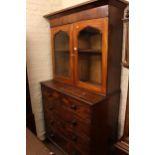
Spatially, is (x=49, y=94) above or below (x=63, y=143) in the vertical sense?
above

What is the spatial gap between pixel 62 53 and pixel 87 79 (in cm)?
54

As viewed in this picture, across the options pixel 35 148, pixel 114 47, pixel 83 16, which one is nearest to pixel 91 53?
pixel 114 47

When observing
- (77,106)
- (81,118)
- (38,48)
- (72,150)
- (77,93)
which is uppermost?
(38,48)

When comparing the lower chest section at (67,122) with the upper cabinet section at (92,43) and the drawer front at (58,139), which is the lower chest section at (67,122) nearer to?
the drawer front at (58,139)

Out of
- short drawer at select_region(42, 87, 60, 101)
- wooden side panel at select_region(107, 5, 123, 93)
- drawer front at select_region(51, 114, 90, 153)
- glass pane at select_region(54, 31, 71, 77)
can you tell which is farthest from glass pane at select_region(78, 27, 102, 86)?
drawer front at select_region(51, 114, 90, 153)

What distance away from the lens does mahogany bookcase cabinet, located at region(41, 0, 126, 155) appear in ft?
4.58

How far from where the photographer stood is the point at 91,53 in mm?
1622

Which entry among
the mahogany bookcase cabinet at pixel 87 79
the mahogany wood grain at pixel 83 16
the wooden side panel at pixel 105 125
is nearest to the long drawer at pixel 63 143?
the mahogany bookcase cabinet at pixel 87 79

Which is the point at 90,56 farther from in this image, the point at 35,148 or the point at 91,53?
the point at 35,148

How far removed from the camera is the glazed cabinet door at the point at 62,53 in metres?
1.79
